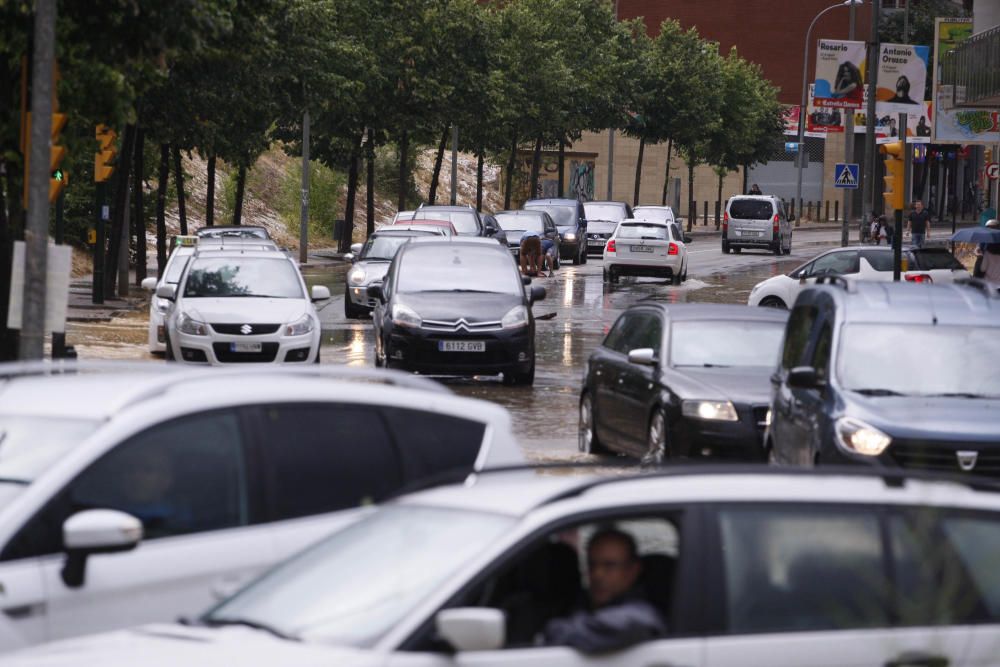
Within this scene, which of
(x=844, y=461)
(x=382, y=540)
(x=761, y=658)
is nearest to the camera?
(x=761, y=658)

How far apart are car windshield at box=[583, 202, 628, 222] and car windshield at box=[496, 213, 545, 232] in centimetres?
935

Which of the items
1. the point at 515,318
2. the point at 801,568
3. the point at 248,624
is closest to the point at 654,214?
the point at 515,318

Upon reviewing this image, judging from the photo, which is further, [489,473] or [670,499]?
[489,473]

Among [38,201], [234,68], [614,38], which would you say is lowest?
[38,201]

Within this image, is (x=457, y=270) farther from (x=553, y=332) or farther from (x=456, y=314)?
(x=553, y=332)

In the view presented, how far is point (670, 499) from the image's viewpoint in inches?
198

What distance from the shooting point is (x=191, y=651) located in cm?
483

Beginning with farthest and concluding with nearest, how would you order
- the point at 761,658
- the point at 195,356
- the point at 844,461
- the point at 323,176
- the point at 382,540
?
the point at 323,176, the point at 195,356, the point at 844,461, the point at 382,540, the point at 761,658

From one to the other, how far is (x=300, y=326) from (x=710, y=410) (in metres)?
8.20

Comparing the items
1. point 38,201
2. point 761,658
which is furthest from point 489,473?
point 38,201

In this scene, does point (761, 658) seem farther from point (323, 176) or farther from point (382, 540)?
point (323, 176)

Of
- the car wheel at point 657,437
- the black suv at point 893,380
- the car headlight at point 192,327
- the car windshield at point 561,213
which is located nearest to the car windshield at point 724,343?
the car wheel at point 657,437

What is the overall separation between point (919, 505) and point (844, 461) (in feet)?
19.6

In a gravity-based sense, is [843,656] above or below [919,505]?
below
